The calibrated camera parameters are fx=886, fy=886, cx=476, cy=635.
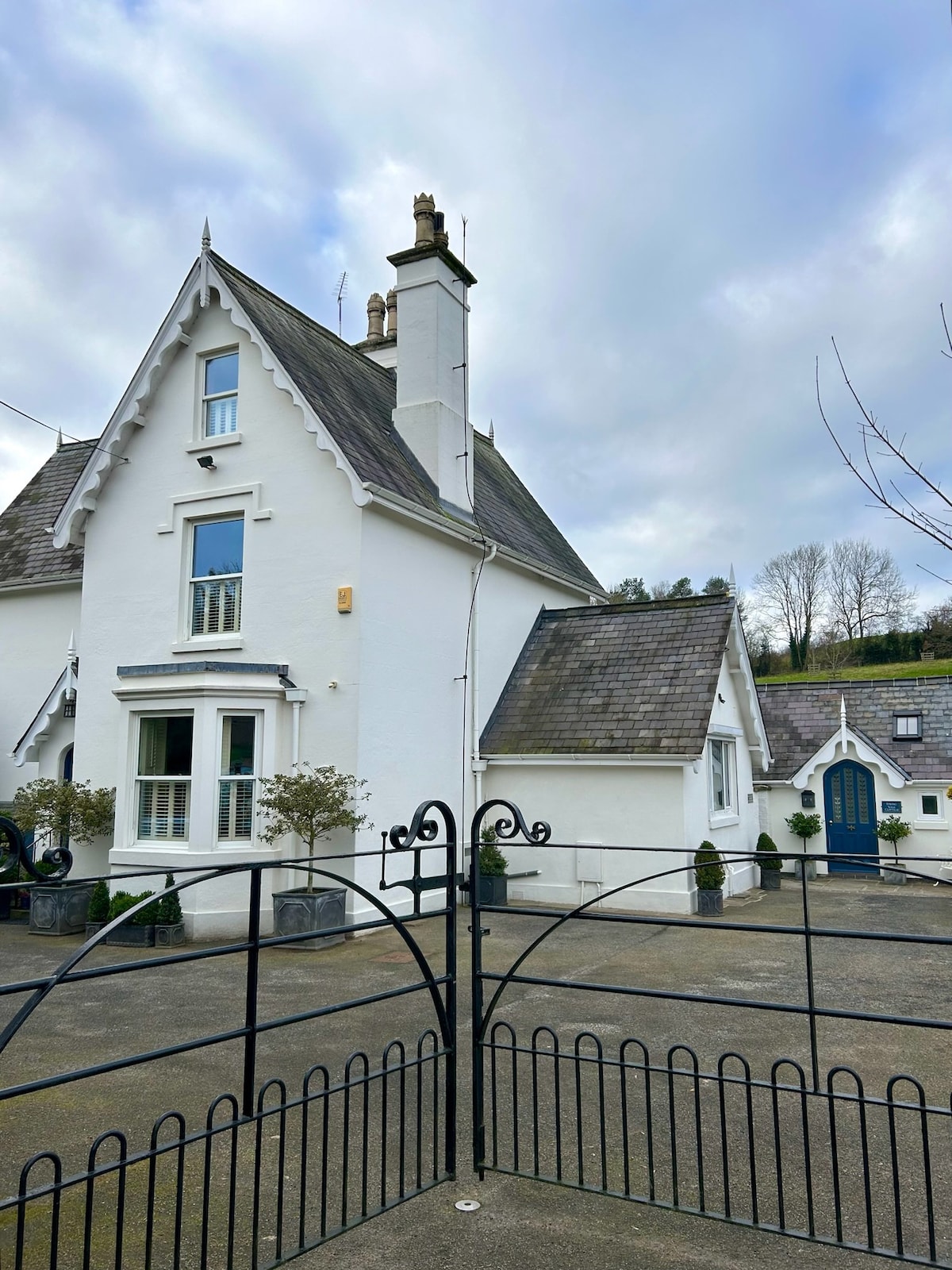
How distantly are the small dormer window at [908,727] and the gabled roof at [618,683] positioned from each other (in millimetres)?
6601

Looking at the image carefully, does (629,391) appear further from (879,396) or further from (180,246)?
(879,396)

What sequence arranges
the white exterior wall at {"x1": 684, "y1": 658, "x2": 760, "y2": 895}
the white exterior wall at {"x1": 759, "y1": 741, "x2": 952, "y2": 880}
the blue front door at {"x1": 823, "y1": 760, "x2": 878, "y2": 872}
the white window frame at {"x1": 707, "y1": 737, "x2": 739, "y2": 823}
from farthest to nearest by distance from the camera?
the blue front door at {"x1": 823, "y1": 760, "x2": 878, "y2": 872} < the white exterior wall at {"x1": 759, "y1": 741, "x2": 952, "y2": 880} < the white window frame at {"x1": 707, "y1": 737, "x2": 739, "y2": 823} < the white exterior wall at {"x1": 684, "y1": 658, "x2": 760, "y2": 895}

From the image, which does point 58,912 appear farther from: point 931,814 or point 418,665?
point 931,814

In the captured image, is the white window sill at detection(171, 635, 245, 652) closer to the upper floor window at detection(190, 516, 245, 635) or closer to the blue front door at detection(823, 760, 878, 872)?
the upper floor window at detection(190, 516, 245, 635)

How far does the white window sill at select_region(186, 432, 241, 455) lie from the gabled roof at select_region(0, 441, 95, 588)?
3.61 m

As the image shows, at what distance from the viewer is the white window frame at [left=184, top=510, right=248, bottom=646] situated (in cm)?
1359

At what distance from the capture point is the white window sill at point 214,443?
1367 cm

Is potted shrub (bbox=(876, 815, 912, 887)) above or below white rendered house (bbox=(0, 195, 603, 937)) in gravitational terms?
below

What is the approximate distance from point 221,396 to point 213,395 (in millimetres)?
160

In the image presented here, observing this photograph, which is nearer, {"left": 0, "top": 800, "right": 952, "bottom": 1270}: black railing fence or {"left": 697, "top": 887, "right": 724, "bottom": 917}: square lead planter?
{"left": 0, "top": 800, "right": 952, "bottom": 1270}: black railing fence

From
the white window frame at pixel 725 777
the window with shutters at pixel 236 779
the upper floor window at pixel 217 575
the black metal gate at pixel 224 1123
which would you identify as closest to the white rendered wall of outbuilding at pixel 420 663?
the window with shutters at pixel 236 779

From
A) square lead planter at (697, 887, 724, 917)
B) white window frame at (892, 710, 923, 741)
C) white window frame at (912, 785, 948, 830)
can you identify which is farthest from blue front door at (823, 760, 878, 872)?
square lead planter at (697, 887, 724, 917)

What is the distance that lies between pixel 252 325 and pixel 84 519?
4.50m

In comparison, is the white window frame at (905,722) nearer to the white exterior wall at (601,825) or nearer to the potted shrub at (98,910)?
the white exterior wall at (601,825)
